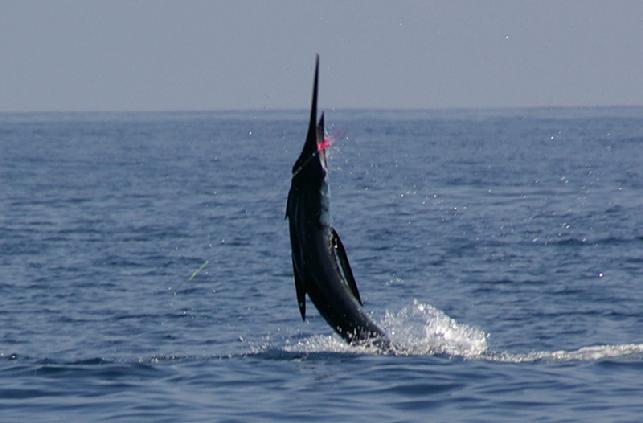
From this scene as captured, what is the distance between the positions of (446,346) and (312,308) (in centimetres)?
751

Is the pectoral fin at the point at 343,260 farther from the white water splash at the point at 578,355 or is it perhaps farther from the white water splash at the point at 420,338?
the white water splash at the point at 578,355

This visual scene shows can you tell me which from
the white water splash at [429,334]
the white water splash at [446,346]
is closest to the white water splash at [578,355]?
the white water splash at [446,346]

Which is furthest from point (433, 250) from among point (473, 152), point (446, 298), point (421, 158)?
point (473, 152)

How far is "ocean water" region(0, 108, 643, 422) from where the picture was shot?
50.5 feet

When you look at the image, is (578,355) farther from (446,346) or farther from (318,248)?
(318,248)

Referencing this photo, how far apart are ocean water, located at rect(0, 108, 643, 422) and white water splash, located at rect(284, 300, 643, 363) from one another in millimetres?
66

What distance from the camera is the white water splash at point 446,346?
17.6m

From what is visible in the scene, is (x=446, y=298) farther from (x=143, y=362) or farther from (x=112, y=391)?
(x=112, y=391)

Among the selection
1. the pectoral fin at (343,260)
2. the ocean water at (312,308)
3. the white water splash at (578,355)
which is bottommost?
the ocean water at (312,308)

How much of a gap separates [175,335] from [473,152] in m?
52.9

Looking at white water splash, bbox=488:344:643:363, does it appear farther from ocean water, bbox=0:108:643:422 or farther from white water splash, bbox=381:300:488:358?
white water splash, bbox=381:300:488:358

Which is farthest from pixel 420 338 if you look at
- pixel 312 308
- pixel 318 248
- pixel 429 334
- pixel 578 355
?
pixel 312 308

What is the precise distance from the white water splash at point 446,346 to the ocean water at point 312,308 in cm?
7

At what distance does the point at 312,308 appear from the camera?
25.9 meters
